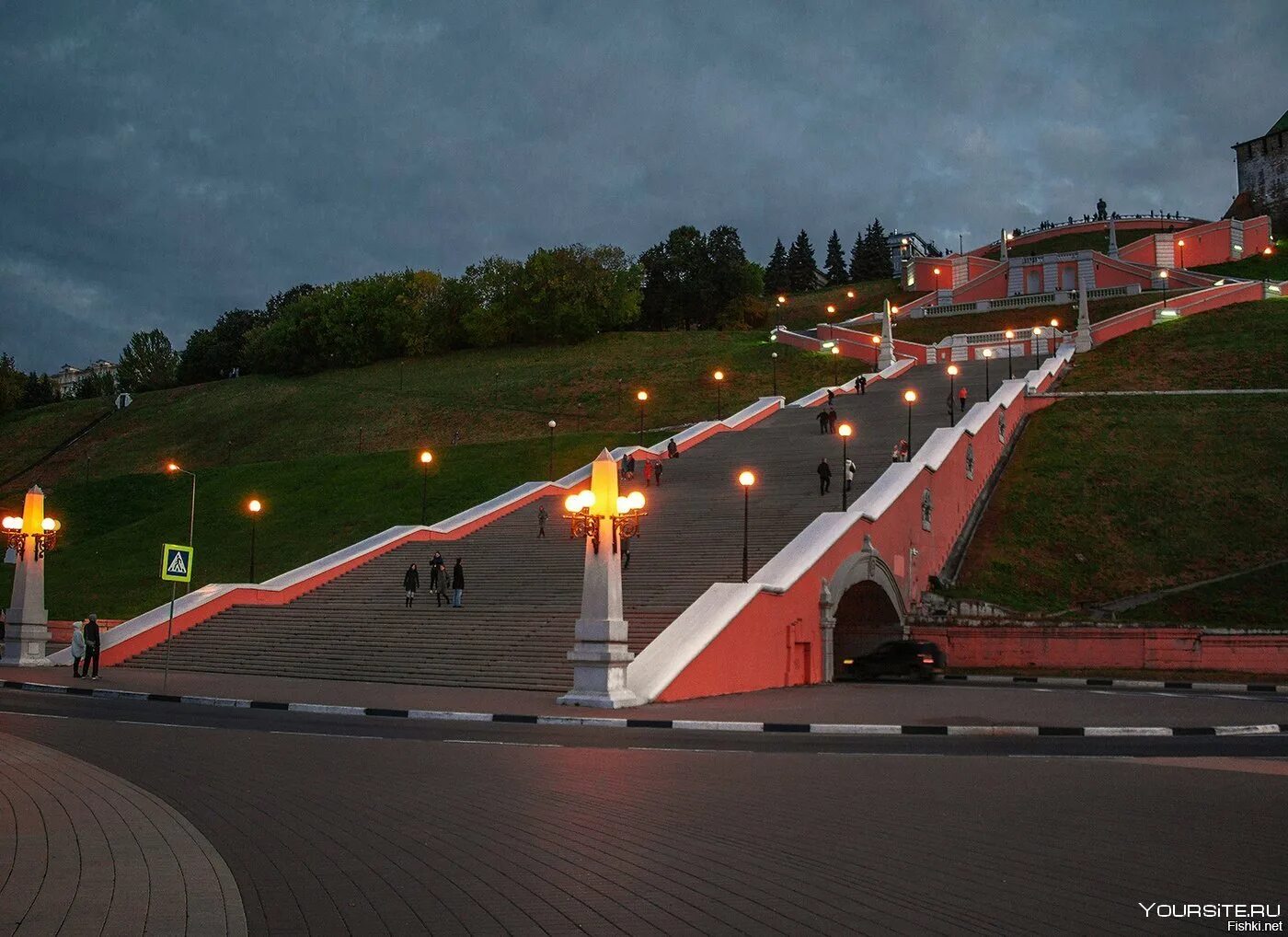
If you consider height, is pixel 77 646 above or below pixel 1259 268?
below

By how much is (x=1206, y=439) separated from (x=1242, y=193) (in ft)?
266

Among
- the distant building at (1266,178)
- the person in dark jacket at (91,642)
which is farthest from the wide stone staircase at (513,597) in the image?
the distant building at (1266,178)

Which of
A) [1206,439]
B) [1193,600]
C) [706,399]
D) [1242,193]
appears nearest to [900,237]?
[1242,193]

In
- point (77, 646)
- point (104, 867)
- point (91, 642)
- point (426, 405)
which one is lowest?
point (104, 867)

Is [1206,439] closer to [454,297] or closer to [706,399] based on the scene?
[706,399]

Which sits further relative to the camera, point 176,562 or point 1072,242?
point 1072,242

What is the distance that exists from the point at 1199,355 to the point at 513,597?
1557 inches

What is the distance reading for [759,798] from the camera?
9.49 m

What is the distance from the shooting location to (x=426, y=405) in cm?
6744

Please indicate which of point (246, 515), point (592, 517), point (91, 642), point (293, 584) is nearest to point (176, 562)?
point (91, 642)

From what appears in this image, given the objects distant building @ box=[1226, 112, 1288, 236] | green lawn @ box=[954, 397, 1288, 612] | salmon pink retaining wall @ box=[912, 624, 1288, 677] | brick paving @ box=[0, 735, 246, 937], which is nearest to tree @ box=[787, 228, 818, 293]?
distant building @ box=[1226, 112, 1288, 236]

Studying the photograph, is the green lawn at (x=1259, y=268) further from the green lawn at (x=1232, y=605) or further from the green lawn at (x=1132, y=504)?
the green lawn at (x=1232, y=605)

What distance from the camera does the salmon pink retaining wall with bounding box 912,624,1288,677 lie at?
25547mm

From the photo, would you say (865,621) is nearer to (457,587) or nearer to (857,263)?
(457,587)
